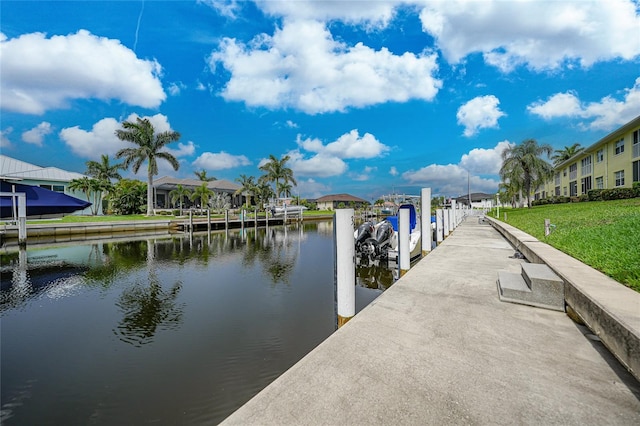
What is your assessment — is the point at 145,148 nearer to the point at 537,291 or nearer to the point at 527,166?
the point at 537,291

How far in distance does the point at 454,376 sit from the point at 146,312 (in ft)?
22.0

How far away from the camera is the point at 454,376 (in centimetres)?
224

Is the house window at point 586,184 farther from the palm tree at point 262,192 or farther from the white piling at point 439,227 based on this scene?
the palm tree at point 262,192

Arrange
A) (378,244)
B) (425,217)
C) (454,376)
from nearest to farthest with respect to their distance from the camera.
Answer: (454,376)
(425,217)
(378,244)

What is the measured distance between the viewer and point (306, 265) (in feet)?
39.7

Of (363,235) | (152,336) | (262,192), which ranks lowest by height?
(152,336)

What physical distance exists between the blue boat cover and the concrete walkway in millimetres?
30071

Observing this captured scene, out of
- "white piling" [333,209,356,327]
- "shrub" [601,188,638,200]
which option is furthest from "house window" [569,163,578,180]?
"white piling" [333,209,356,327]

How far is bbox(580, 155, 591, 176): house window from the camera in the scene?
29783 millimetres

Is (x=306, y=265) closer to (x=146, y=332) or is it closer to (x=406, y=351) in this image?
(x=146, y=332)

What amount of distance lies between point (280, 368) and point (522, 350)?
3.14m

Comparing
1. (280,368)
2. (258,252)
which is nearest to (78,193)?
(258,252)

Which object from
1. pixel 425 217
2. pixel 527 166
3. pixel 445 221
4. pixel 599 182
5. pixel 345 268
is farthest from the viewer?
pixel 527 166

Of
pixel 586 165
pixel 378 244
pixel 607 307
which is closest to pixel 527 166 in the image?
pixel 586 165
